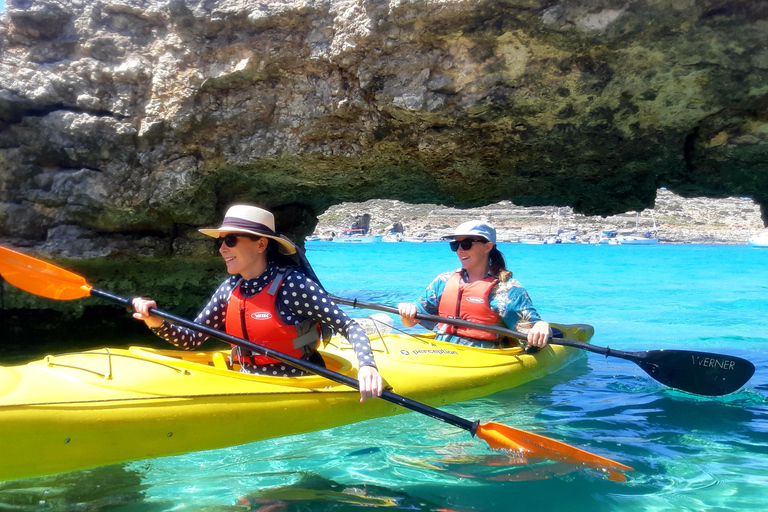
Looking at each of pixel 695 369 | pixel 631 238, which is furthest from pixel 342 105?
pixel 631 238

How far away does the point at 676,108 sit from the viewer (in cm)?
517

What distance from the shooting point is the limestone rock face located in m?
4.76

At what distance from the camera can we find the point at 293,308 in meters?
3.62

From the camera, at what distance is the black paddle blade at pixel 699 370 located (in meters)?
4.81

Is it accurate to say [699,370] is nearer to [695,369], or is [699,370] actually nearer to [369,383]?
[695,369]

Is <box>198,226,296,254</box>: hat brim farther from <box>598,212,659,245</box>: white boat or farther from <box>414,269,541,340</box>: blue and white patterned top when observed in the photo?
<box>598,212,659,245</box>: white boat

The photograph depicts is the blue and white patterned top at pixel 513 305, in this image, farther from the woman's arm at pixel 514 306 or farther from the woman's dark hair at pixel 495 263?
the woman's dark hair at pixel 495 263

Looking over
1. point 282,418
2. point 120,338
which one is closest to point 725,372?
point 282,418

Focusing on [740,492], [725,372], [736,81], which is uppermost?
[736,81]

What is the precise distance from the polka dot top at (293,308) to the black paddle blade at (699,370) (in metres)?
2.79

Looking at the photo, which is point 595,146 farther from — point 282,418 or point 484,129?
point 282,418

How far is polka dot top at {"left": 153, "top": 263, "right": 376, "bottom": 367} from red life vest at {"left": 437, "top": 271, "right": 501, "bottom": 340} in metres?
2.28

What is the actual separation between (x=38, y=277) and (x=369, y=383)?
2.84m

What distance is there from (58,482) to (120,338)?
4.55 m
